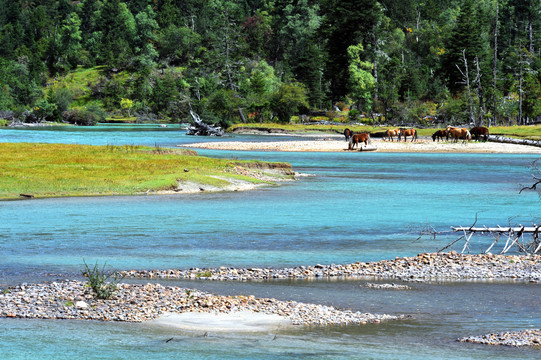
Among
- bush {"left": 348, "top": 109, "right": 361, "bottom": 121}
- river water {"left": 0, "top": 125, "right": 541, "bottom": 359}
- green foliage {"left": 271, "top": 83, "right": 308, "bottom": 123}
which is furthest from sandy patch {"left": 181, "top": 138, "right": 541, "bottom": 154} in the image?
bush {"left": 348, "top": 109, "right": 361, "bottom": 121}

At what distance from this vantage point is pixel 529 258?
2295 centimetres

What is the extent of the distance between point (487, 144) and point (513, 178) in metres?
33.4

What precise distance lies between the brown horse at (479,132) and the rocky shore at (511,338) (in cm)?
7747

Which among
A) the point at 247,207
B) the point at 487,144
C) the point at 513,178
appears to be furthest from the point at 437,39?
the point at 247,207

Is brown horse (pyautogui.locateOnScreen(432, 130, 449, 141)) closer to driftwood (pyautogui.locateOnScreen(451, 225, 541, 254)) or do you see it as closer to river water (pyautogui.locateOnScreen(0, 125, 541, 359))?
river water (pyautogui.locateOnScreen(0, 125, 541, 359))

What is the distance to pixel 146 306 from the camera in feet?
55.4

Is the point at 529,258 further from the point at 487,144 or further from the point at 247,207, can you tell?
the point at 487,144

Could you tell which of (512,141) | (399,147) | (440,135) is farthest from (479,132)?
(399,147)

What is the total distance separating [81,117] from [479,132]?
113m

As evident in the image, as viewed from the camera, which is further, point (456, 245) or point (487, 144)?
point (487, 144)

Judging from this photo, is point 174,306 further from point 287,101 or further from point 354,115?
point 354,115

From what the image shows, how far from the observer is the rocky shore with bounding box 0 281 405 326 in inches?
645

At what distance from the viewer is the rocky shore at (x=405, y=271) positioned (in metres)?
21.2

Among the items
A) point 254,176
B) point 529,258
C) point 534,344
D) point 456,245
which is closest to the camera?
point 534,344
